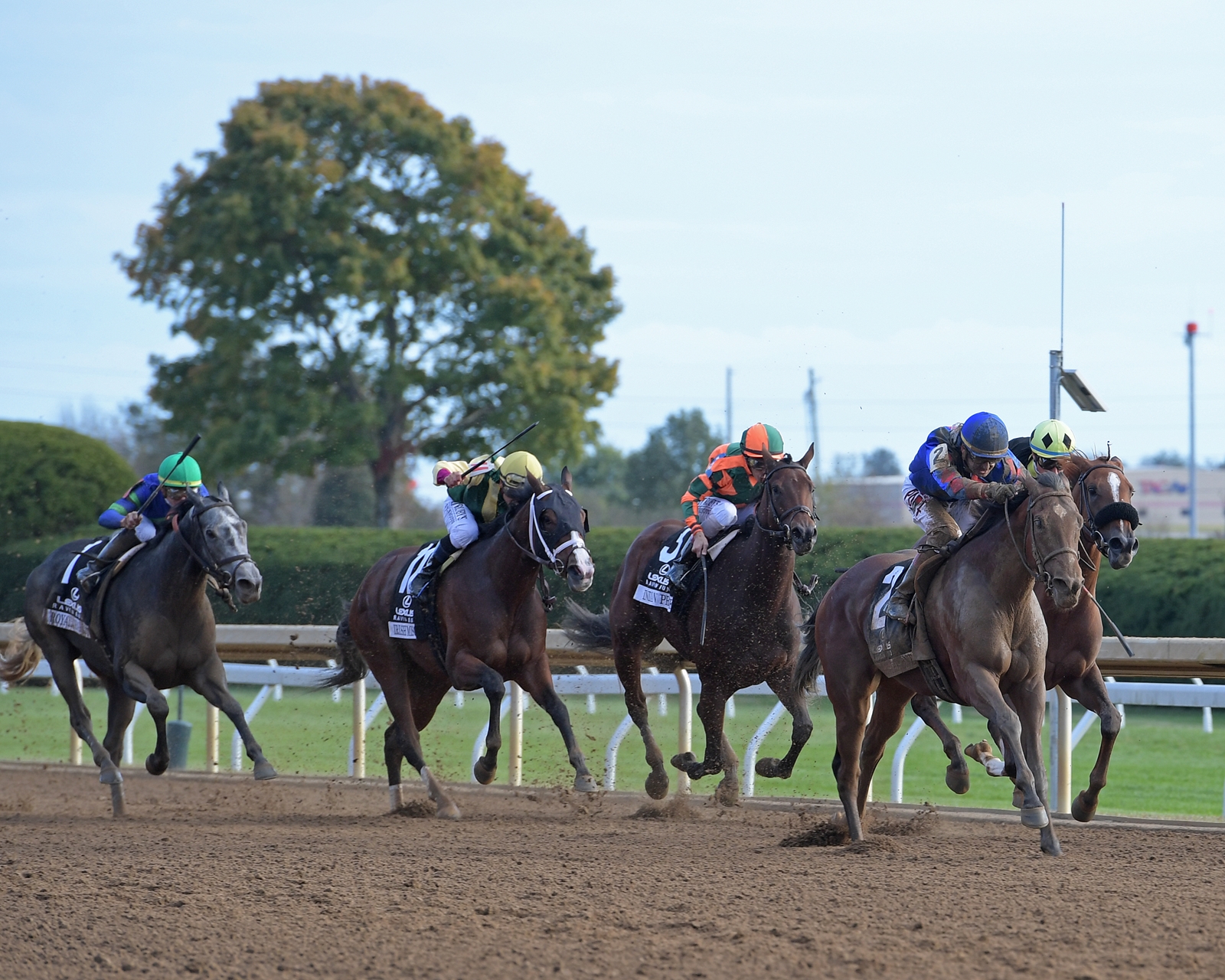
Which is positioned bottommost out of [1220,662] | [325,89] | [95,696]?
[95,696]

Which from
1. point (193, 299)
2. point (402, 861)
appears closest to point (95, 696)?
point (193, 299)

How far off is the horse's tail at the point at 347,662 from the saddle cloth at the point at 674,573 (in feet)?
6.09

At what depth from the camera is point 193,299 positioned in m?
24.2

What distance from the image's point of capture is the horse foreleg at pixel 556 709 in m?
6.93

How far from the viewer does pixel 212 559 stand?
7605 mm

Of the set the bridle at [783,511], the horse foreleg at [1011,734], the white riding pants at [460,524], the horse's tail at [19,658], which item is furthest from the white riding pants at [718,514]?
the horse's tail at [19,658]

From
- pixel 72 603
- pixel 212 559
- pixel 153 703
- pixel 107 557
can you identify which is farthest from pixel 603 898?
pixel 72 603

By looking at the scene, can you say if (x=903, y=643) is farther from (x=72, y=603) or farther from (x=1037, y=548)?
(x=72, y=603)

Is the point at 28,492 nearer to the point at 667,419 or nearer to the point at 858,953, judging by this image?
the point at 858,953

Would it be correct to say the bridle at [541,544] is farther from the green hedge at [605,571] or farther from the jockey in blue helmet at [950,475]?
the green hedge at [605,571]

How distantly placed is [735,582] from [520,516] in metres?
1.12

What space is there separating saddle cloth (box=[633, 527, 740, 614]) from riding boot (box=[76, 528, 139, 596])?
9.31ft

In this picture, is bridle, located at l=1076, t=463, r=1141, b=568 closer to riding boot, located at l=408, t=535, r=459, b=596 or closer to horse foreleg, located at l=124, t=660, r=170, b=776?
riding boot, located at l=408, t=535, r=459, b=596

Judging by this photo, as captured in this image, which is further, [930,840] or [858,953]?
[930,840]
